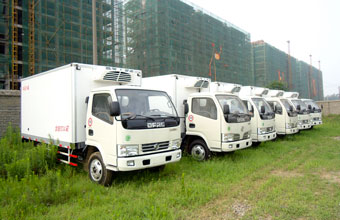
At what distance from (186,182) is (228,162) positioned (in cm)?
214

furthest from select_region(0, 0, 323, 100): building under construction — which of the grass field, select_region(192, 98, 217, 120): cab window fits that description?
the grass field

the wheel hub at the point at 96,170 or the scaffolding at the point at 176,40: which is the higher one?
the scaffolding at the point at 176,40

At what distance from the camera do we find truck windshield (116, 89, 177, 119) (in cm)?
501

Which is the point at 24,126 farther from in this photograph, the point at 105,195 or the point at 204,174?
the point at 204,174

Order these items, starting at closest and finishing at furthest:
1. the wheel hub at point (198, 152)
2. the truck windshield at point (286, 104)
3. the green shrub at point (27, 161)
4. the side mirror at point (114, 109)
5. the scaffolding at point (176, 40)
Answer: the side mirror at point (114, 109) < the green shrub at point (27, 161) < the wheel hub at point (198, 152) < the truck windshield at point (286, 104) < the scaffolding at point (176, 40)

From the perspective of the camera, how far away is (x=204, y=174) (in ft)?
19.8

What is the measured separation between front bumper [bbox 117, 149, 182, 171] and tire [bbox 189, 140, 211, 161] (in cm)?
196

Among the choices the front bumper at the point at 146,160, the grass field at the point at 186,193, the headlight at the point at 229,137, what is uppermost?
the headlight at the point at 229,137

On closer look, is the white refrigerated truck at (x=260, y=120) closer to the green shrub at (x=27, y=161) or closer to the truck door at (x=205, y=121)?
the truck door at (x=205, y=121)

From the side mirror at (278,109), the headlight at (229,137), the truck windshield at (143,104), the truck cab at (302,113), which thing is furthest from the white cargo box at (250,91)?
the truck windshield at (143,104)

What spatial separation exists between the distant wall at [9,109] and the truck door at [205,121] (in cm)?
759

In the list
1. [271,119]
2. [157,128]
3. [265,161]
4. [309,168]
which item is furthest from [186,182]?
[271,119]

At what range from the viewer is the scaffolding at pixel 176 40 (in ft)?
94.6

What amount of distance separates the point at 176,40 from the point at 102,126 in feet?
89.7
